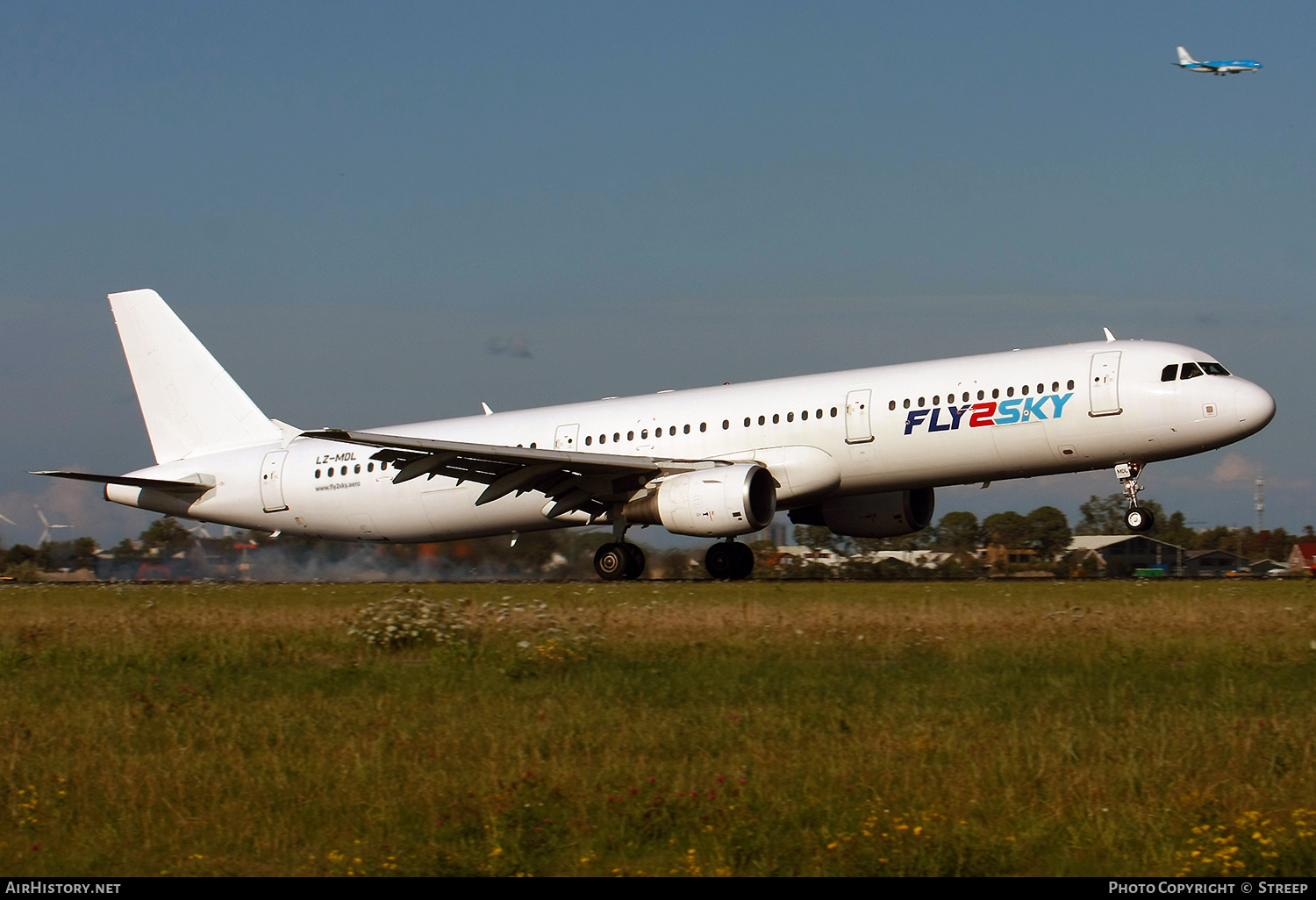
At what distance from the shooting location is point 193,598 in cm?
2211

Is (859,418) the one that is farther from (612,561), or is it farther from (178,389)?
(178,389)

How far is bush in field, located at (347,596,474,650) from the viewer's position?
46.4 ft

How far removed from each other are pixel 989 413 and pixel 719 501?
5.28m

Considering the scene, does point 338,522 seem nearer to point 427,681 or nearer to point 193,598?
point 193,598

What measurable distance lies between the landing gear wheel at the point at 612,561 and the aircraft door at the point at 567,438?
250 centimetres

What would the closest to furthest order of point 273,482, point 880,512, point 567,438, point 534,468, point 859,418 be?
point 859,418 → point 534,468 → point 880,512 → point 567,438 → point 273,482

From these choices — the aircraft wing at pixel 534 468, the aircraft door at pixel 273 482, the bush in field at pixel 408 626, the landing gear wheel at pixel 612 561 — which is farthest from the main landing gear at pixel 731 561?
the bush in field at pixel 408 626

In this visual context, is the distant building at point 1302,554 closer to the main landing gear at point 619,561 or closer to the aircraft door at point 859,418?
the aircraft door at point 859,418

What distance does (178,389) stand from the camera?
3244 centimetres

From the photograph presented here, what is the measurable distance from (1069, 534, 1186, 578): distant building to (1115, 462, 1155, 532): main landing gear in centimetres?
572

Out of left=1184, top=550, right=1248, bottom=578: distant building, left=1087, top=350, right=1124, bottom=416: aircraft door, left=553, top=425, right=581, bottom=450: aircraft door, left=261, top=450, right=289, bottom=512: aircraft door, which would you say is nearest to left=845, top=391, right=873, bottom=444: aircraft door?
left=1087, top=350, right=1124, bottom=416: aircraft door

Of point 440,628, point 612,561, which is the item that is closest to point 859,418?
point 612,561

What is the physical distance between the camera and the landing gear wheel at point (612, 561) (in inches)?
1048
